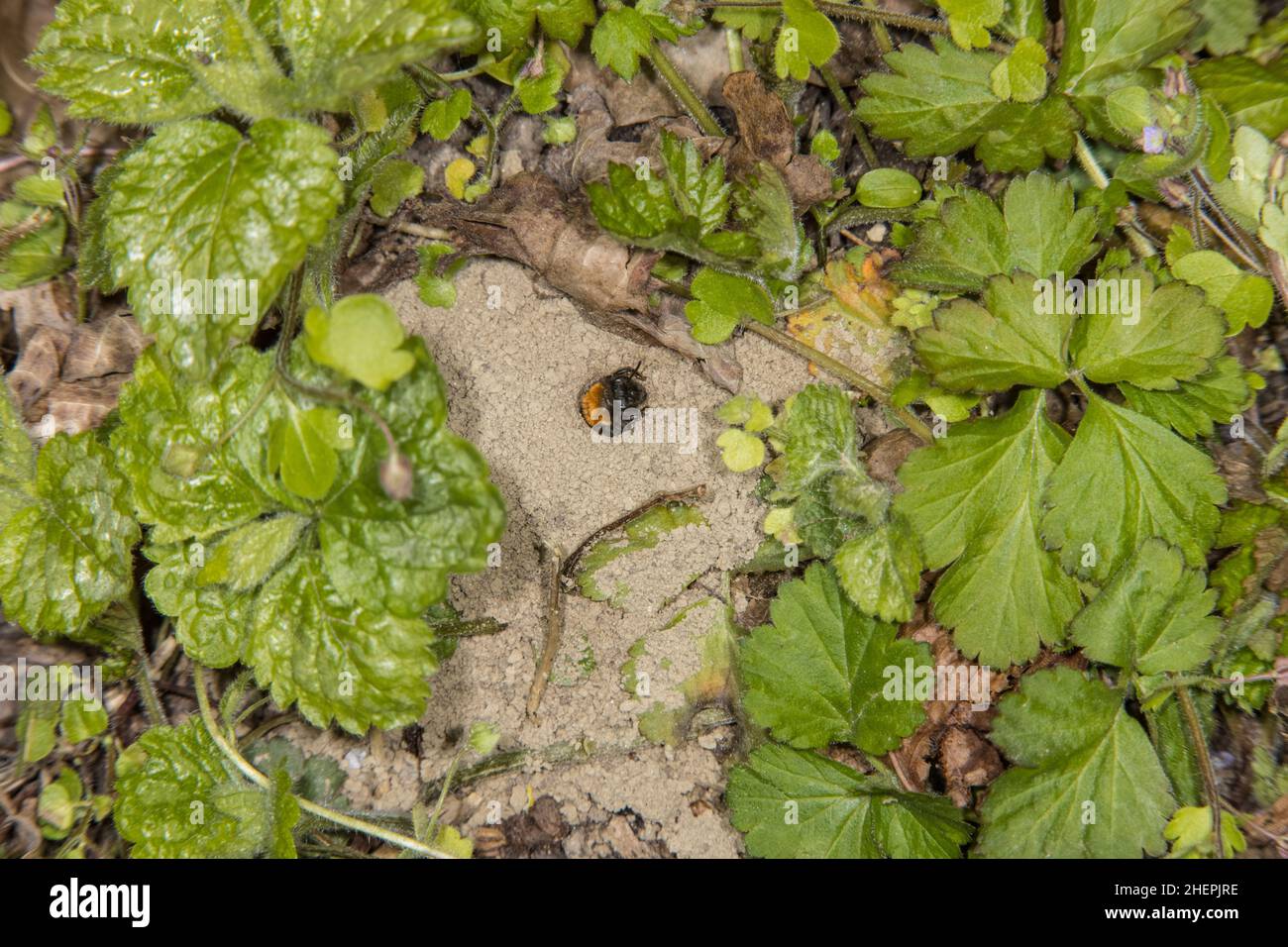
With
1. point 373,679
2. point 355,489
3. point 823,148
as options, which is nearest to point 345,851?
point 373,679

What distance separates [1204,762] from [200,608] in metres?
2.79

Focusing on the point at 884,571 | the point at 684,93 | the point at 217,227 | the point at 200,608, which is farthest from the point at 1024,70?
the point at 200,608

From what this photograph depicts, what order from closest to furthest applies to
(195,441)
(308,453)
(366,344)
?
(366,344) < (308,453) < (195,441)

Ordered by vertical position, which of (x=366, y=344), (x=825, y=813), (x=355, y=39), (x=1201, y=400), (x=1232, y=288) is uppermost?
(x=355, y=39)

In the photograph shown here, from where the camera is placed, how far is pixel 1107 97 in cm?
257

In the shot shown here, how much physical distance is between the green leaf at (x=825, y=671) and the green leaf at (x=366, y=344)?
1.29 m

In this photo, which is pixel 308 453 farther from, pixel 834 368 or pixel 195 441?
pixel 834 368

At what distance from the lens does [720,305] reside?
105 inches

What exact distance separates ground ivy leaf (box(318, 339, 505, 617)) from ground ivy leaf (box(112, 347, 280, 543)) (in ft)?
0.95

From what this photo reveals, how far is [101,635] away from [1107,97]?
3.31 m

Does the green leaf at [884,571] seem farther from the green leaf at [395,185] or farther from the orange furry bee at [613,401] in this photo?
the green leaf at [395,185]

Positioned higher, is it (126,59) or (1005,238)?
(126,59)

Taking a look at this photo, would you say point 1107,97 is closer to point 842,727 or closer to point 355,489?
point 842,727

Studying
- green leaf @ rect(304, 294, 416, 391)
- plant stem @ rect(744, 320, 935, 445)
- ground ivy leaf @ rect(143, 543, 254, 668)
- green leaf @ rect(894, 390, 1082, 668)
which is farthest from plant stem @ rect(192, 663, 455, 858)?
plant stem @ rect(744, 320, 935, 445)
